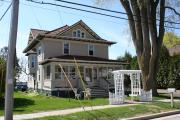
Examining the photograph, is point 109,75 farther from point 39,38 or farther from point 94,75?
point 39,38

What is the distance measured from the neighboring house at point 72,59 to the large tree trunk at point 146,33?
4.85 metres

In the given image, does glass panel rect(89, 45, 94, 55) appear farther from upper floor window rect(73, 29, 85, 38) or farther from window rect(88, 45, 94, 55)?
upper floor window rect(73, 29, 85, 38)

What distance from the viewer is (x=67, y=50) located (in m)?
35.8

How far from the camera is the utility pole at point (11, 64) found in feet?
43.0

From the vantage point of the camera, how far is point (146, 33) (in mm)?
28469

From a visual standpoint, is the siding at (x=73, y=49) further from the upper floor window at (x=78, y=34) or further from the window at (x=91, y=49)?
the upper floor window at (x=78, y=34)

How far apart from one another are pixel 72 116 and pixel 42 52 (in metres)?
20.6

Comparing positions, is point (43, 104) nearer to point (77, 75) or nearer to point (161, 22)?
point (77, 75)

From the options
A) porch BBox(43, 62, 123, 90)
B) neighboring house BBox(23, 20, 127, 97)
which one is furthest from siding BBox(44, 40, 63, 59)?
porch BBox(43, 62, 123, 90)

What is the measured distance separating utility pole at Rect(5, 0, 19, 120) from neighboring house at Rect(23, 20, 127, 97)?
1715cm

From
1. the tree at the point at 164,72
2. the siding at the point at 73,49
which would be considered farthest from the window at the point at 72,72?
the tree at the point at 164,72

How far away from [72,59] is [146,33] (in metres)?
7.99

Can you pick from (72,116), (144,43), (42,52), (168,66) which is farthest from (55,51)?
(72,116)

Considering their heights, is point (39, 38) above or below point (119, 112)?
above
